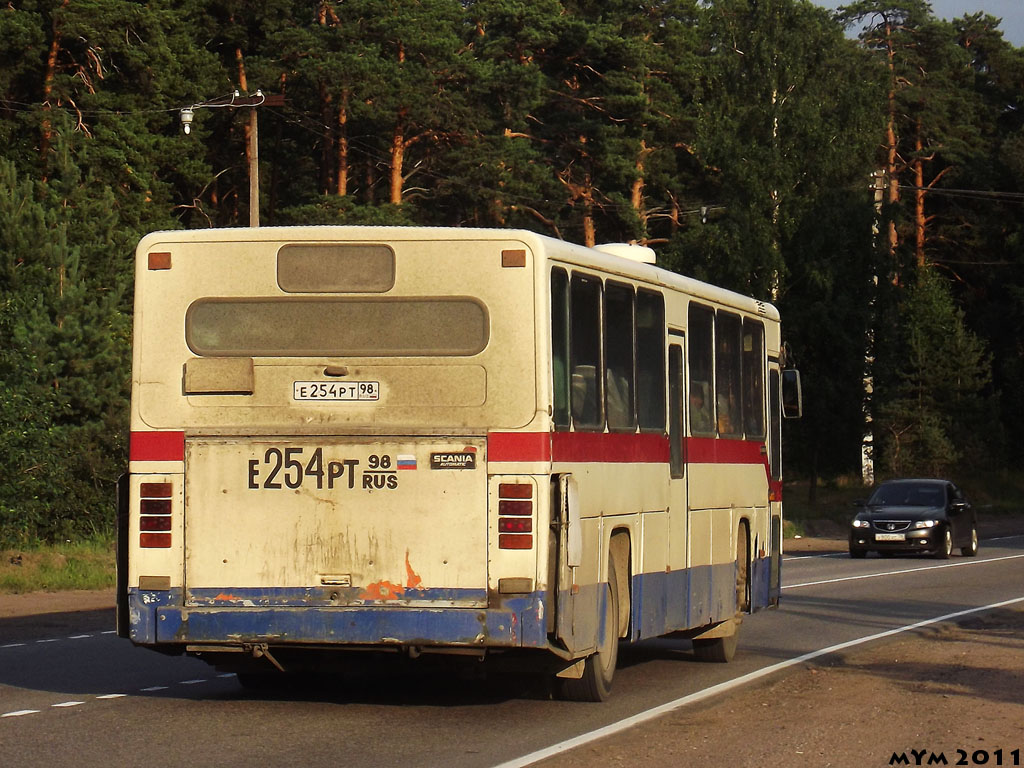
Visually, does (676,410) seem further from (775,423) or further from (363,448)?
(775,423)

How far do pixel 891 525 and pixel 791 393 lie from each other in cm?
1815

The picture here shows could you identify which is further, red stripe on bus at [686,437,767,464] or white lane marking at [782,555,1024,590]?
white lane marking at [782,555,1024,590]

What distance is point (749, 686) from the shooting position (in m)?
13.8

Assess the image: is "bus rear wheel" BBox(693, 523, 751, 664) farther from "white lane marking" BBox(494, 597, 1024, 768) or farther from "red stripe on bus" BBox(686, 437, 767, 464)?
"red stripe on bus" BBox(686, 437, 767, 464)

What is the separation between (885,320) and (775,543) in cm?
3955

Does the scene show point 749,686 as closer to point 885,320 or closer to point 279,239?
point 279,239

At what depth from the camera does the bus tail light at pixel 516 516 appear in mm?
11367

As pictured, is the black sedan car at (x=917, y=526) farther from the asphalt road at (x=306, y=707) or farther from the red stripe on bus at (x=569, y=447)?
the red stripe on bus at (x=569, y=447)

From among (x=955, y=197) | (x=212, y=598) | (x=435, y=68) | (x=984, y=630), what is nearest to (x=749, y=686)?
(x=212, y=598)

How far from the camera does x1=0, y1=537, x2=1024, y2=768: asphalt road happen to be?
1035cm

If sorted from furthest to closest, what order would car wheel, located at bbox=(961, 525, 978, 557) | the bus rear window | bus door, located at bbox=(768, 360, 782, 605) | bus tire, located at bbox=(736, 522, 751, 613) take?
car wheel, located at bbox=(961, 525, 978, 557), bus door, located at bbox=(768, 360, 782, 605), bus tire, located at bbox=(736, 522, 751, 613), the bus rear window

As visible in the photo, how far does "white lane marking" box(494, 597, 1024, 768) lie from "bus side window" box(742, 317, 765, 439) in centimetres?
207

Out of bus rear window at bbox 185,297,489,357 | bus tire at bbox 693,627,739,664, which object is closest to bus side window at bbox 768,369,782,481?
bus tire at bbox 693,627,739,664

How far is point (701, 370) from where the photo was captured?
14914 millimetres
